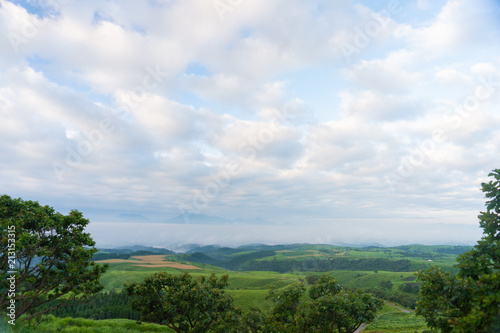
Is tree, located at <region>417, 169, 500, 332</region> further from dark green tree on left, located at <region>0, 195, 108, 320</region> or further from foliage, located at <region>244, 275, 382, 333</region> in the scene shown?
dark green tree on left, located at <region>0, 195, 108, 320</region>

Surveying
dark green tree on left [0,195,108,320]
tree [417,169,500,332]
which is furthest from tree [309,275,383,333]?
dark green tree on left [0,195,108,320]

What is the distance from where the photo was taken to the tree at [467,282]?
10541mm

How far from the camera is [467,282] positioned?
440 inches

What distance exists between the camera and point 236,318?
68.3 feet

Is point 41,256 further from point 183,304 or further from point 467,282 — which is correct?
point 467,282

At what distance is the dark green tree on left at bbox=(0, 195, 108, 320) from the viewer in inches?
640

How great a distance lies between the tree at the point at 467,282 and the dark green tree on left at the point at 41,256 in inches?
882

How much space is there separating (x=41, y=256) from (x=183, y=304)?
36.1ft

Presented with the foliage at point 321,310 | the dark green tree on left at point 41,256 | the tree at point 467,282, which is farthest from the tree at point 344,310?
the dark green tree on left at point 41,256

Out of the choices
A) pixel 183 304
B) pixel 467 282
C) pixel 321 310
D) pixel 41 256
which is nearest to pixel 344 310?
pixel 321 310

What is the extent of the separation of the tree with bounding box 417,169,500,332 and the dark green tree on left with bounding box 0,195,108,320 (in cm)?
2240

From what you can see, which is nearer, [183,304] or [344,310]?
[344,310]

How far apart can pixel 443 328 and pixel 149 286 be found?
20595 mm

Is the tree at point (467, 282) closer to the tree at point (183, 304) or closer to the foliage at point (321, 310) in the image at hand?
the foliage at point (321, 310)
